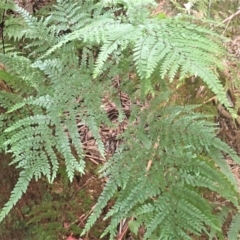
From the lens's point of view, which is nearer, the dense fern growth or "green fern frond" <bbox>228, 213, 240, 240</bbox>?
the dense fern growth

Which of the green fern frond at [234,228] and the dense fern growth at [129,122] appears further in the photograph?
the green fern frond at [234,228]

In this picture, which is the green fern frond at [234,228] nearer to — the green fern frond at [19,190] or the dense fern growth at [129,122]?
the dense fern growth at [129,122]

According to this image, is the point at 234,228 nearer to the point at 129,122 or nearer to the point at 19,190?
the point at 129,122

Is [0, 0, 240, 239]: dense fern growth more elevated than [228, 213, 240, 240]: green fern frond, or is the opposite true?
[0, 0, 240, 239]: dense fern growth

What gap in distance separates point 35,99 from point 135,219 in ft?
2.64

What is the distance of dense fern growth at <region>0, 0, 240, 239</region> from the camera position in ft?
6.32

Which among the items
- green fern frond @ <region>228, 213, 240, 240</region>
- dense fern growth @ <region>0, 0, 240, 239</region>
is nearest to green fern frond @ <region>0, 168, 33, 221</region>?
dense fern growth @ <region>0, 0, 240, 239</region>

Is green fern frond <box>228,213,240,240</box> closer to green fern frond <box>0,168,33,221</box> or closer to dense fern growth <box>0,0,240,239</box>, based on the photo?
dense fern growth <box>0,0,240,239</box>

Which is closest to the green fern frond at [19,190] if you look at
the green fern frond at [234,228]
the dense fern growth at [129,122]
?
the dense fern growth at [129,122]

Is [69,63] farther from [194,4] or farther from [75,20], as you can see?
[194,4]

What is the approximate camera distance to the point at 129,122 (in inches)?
87.4

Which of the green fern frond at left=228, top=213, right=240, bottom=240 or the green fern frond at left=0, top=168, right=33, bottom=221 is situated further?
the green fern frond at left=228, top=213, right=240, bottom=240

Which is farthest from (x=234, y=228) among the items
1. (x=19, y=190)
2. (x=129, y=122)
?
(x=19, y=190)

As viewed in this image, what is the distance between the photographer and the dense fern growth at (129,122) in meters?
1.93
